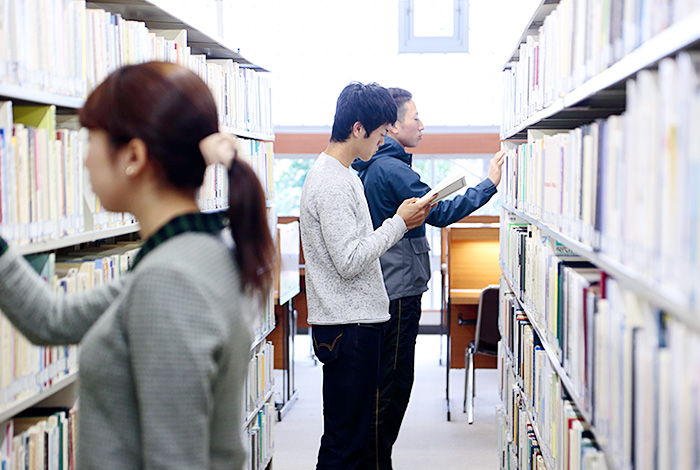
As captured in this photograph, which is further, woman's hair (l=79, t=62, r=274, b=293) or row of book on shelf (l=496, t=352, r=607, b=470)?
row of book on shelf (l=496, t=352, r=607, b=470)

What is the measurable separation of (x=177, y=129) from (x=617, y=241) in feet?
2.37

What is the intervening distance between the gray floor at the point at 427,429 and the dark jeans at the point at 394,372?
729 mm

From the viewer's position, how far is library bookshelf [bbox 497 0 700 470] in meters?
0.87

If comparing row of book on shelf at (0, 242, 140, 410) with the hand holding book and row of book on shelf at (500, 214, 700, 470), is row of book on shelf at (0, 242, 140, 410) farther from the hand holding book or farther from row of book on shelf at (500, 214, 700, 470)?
row of book on shelf at (500, 214, 700, 470)

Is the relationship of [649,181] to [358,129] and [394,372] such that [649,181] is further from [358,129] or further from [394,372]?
[394,372]

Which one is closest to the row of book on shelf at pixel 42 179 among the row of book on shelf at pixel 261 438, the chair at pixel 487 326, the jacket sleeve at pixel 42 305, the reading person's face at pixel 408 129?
the jacket sleeve at pixel 42 305

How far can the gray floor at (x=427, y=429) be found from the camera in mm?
3623

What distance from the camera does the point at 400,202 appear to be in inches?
119

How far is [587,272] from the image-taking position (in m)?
1.61

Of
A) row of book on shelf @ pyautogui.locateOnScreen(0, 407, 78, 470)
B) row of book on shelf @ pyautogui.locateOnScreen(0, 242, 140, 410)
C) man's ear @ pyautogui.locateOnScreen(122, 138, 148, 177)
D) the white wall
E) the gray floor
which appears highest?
the white wall

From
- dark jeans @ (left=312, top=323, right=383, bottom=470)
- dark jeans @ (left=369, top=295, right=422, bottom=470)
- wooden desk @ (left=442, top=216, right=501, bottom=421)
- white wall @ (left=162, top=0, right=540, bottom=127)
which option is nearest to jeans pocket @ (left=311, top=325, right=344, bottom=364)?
dark jeans @ (left=312, top=323, right=383, bottom=470)

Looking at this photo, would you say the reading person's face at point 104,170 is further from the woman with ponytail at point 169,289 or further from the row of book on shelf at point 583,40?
the row of book on shelf at point 583,40

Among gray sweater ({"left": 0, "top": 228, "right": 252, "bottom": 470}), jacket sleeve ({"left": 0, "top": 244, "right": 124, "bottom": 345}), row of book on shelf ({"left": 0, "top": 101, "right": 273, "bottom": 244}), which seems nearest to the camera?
gray sweater ({"left": 0, "top": 228, "right": 252, "bottom": 470})

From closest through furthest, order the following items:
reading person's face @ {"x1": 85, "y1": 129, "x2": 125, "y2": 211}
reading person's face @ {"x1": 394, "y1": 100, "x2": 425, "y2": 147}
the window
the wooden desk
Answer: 1. reading person's face @ {"x1": 85, "y1": 129, "x2": 125, "y2": 211}
2. reading person's face @ {"x1": 394, "y1": 100, "x2": 425, "y2": 147}
3. the wooden desk
4. the window
